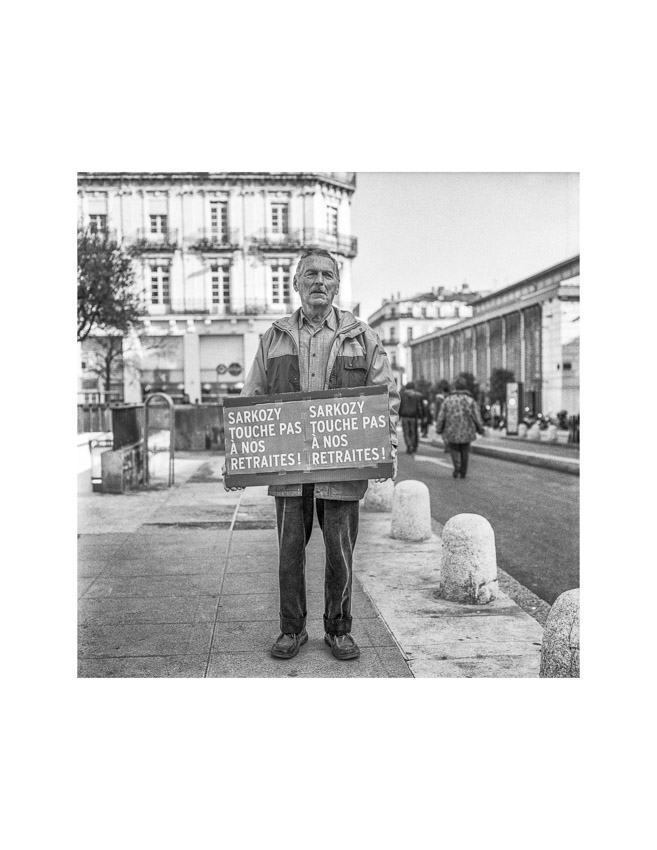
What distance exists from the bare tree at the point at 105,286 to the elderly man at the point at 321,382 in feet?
12.4

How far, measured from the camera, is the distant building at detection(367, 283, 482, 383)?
7918 millimetres

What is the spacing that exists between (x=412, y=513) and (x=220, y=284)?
100 inches

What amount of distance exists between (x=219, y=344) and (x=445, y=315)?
216 inches

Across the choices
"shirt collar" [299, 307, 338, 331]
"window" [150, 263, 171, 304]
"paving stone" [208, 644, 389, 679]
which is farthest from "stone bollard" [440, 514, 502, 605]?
"window" [150, 263, 171, 304]

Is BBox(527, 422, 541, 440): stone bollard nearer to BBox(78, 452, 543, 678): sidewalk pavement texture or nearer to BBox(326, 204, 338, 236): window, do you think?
BBox(78, 452, 543, 678): sidewalk pavement texture

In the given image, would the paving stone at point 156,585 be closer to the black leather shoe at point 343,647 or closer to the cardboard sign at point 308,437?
the black leather shoe at point 343,647

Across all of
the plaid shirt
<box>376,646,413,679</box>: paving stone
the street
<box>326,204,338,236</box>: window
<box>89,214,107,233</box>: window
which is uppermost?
<box>89,214,107,233</box>: window

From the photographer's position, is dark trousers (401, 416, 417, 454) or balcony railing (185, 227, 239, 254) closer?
balcony railing (185, 227, 239, 254)

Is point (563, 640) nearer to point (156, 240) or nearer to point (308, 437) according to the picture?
point (308, 437)

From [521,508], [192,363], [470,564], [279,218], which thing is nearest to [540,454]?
[521,508]

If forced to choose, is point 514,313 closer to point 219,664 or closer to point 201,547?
point 201,547

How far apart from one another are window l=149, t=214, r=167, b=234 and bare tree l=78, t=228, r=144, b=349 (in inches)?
31.5

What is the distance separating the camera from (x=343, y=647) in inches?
165

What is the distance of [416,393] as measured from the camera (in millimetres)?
17000
